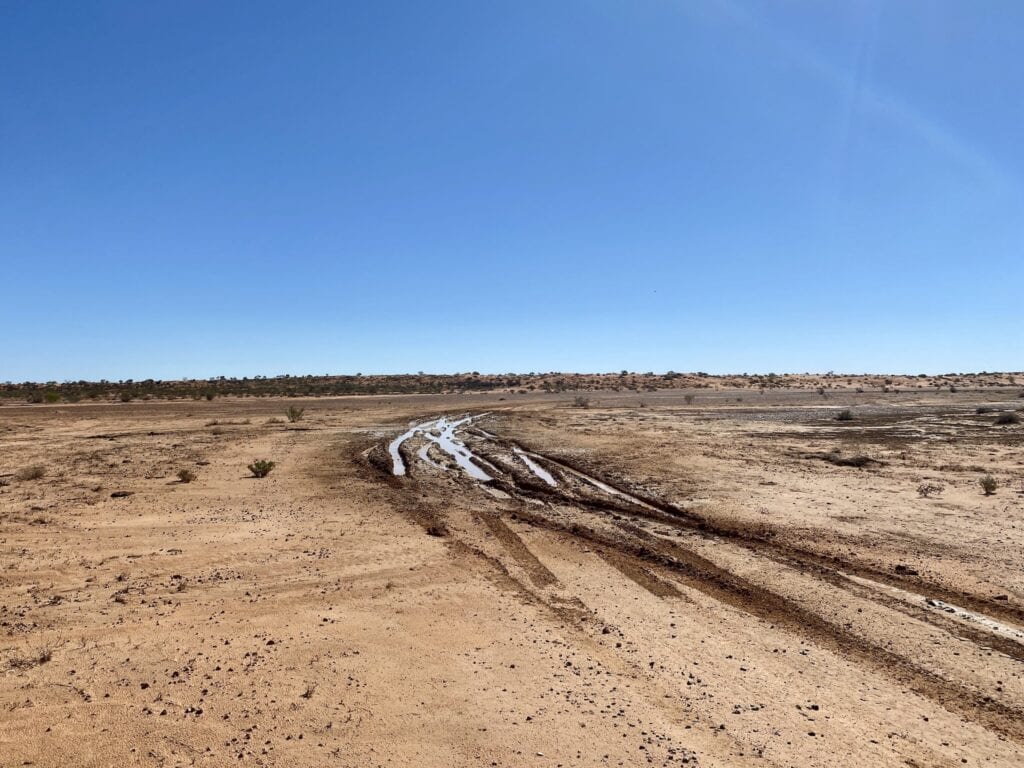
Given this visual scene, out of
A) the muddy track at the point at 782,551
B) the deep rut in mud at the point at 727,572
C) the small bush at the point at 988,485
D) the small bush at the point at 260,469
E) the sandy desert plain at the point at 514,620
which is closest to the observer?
the sandy desert plain at the point at 514,620

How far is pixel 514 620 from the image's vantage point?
6.69 m

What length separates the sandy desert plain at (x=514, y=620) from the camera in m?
4.52

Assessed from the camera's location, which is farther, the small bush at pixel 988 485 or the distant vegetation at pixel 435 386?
the distant vegetation at pixel 435 386

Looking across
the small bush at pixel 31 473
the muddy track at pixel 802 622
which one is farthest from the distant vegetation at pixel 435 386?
the muddy track at pixel 802 622

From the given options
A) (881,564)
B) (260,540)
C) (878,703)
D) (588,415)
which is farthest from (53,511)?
(588,415)

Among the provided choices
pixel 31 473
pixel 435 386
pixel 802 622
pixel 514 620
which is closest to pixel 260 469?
pixel 31 473

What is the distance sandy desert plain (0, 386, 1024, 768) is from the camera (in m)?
4.52

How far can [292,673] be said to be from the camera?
5.46m

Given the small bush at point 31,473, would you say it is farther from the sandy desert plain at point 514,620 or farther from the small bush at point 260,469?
the small bush at point 260,469

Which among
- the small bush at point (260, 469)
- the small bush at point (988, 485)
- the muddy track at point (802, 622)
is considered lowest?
the muddy track at point (802, 622)

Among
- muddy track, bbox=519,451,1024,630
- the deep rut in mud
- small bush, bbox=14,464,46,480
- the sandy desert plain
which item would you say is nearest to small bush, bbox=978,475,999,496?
the sandy desert plain

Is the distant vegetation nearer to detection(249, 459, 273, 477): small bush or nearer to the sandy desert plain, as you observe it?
detection(249, 459, 273, 477): small bush

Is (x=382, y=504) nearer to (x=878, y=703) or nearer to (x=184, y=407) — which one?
(x=878, y=703)

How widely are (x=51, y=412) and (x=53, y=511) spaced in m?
33.9
